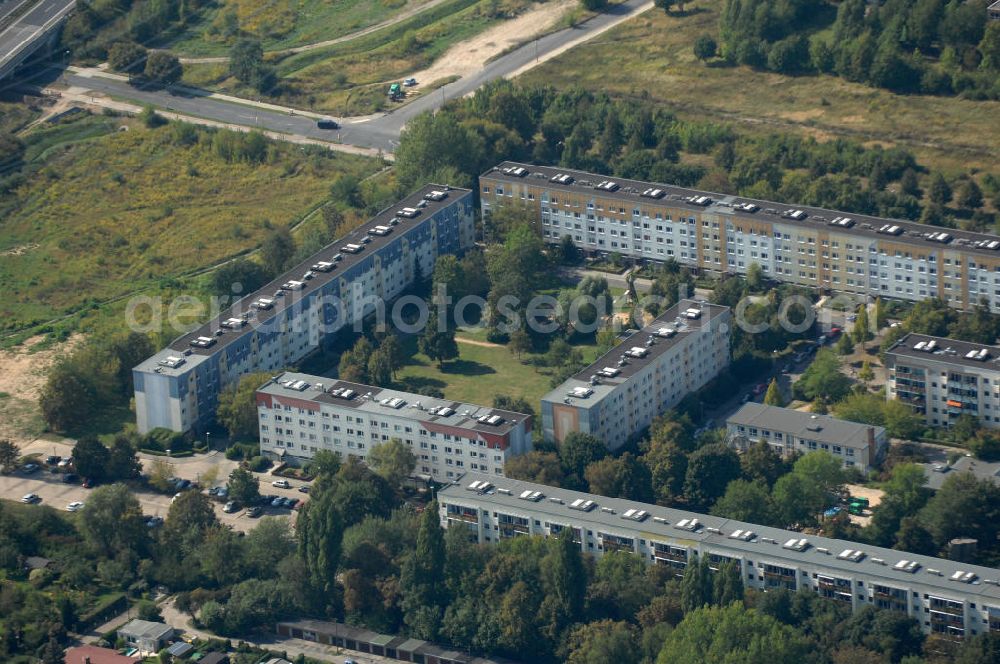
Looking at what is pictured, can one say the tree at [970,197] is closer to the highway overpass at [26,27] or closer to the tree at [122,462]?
the tree at [122,462]

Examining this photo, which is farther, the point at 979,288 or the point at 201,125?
the point at 201,125

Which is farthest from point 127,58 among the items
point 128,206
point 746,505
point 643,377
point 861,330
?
point 746,505

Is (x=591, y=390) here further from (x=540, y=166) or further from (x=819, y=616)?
(x=540, y=166)

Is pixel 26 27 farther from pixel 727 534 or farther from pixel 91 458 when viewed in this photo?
pixel 727 534

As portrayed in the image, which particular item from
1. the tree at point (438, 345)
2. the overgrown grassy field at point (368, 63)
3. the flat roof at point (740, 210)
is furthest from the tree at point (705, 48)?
the tree at point (438, 345)

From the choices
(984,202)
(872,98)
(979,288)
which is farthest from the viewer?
(872,98)

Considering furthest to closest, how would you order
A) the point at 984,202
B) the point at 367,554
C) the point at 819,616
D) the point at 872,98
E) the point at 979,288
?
1. the point at 872,98
2. the point at 984,202
3. the point at 979,288
4. the point at 367,554
5. the point at 819,616

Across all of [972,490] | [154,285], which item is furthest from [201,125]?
[972,490]
